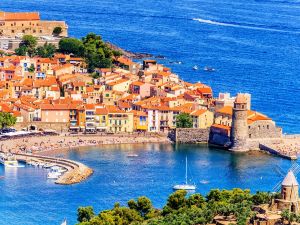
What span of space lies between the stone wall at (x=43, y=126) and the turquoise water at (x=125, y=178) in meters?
3.49

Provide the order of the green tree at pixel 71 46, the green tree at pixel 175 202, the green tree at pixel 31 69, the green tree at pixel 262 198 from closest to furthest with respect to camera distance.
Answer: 1. the green tree at pixel 262 198
2. the green tree at pixel 175 202
3. the green tree at pixel 31 69
4. the green tree at pixel 71 46

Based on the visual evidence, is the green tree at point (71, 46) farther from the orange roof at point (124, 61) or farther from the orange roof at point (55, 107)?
the orange roof at point (55, 107)

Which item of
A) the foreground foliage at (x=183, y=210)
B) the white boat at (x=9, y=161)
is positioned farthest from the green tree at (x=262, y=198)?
the white boat at (x=9, y=161)

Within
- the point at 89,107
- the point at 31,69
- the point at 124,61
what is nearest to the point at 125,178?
the point at 89,107

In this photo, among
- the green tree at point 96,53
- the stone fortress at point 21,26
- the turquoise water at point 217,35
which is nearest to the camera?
the green tree at point 96,53

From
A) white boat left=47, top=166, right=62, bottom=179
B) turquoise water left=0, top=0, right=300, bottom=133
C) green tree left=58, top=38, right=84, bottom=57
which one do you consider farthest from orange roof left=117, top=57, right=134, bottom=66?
white boat left=47, top=166, right=62, bottom=179

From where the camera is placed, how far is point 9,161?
199ft

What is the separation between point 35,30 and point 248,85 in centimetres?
1513

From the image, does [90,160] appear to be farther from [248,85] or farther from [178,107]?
[248,85]

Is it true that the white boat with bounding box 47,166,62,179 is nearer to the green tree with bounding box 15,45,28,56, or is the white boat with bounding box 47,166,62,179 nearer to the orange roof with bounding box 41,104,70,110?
the orange roof with bounding box 41,104,70,110

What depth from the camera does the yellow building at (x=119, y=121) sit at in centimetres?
6781

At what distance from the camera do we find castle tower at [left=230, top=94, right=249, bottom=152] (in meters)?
65.0

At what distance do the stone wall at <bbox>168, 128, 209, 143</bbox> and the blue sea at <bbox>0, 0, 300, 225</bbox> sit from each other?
36.4 inches

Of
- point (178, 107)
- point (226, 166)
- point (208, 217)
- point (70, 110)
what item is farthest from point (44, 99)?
point (208, 217)
